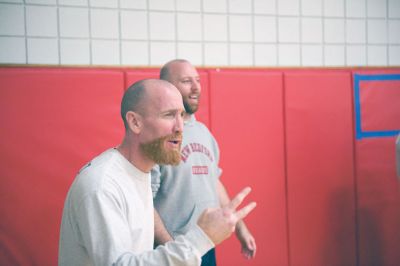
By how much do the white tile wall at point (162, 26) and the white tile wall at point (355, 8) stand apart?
1.56 metres

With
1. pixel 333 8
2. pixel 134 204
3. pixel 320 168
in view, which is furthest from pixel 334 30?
pixel 134 204

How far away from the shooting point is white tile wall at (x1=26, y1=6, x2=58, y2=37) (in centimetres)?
281

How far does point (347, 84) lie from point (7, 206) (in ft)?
8.98

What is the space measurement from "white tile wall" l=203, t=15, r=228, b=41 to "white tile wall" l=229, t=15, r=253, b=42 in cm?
5

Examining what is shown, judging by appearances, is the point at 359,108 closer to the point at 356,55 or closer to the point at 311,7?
the point at 356,55

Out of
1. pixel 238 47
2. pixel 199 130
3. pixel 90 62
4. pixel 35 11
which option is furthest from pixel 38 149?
pixel 238 47

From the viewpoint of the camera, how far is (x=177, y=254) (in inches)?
46.7

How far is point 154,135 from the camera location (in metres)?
1.48

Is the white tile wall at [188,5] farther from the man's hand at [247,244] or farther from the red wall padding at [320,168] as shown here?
the man's hand at [247,244]

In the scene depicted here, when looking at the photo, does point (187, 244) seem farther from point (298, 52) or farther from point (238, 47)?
point (298, 52)

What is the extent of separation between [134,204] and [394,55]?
10.4 ft

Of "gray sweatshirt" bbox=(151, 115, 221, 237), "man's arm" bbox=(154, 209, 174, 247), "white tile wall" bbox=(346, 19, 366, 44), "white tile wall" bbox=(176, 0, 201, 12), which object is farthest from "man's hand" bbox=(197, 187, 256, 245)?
"white tile wall" bbox=(346, 19, 366, 44)

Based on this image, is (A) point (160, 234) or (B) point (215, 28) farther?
(B) point (215, 28)

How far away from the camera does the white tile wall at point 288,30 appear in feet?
11.3
